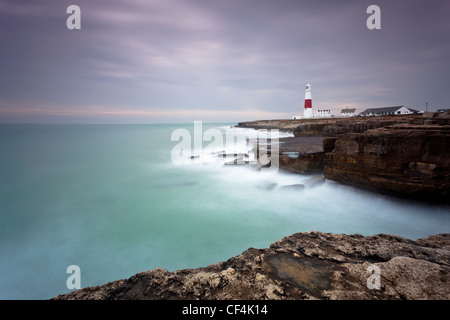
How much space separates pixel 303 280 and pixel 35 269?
6511 mm

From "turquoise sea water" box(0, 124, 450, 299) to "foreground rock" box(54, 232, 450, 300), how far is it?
3.12 meters

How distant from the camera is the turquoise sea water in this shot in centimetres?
485

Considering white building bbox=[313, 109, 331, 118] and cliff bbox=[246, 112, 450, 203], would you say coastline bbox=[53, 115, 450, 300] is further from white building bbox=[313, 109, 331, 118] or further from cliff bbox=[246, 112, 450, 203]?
white building bbox=[313, 109, 331, 118]

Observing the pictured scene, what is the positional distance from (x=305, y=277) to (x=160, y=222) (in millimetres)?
5771

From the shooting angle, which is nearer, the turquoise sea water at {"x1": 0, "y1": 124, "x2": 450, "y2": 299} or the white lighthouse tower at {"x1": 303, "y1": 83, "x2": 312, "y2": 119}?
the turquoise sea water at {"x1": 0, "y1": 124, "x2": 450, "y2": 299}

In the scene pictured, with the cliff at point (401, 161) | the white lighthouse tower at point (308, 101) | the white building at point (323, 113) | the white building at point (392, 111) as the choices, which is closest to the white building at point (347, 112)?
the white building at point (323, 113)

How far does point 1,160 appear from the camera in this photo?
16.7 metres

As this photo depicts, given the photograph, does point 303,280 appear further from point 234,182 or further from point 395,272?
point 234,182

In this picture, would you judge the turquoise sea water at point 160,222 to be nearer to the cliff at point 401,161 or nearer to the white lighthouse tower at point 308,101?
the cliff at point 401,161

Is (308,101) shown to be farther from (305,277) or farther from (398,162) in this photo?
(305,277)

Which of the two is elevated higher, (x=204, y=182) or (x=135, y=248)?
(x=204, y=182)

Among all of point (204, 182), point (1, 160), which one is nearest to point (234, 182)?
point (204, 182)

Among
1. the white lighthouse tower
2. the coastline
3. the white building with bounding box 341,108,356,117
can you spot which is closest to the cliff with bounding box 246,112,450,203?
the coastline
